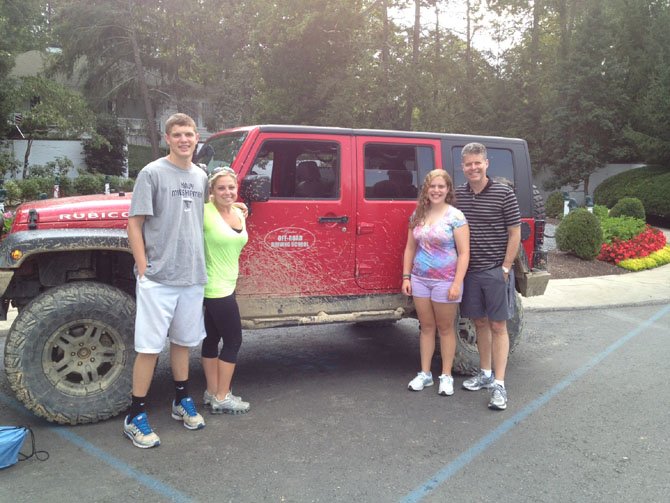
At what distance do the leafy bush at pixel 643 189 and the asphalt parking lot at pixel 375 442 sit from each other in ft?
53.8

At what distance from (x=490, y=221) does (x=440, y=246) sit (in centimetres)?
43

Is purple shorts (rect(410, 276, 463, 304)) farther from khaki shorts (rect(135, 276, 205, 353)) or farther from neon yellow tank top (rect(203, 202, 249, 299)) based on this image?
khaki shorts (rect(135, 276, 205, 353))

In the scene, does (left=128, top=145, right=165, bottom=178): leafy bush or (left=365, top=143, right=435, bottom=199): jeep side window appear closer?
(left=365, top=143, right=435, bottom=199): jeep side window

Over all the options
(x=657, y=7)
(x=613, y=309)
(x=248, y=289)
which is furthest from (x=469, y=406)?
(x=657, y=7)

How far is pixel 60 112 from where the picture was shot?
23.0 m

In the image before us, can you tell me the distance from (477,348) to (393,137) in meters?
1.99

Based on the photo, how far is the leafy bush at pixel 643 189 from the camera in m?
20.2

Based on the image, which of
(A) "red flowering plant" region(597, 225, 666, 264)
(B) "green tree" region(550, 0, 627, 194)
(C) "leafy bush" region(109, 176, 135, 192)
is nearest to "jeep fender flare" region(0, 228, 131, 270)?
(A) "red flowering plant" region(597, 225, 666, 264)

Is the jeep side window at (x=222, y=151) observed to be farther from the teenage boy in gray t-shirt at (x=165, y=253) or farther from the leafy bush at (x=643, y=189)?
the leafy bush at (x=643, y=189)

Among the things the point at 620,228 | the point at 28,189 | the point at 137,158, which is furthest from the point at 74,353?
the point at 137,158

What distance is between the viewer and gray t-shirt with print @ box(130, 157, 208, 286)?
3625mm

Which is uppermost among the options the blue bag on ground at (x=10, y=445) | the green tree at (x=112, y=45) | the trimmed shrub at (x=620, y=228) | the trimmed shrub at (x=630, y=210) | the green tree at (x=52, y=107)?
the green tree at (x=112, y=45)

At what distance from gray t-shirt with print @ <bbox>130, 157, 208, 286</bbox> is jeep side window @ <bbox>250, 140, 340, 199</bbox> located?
89 cm

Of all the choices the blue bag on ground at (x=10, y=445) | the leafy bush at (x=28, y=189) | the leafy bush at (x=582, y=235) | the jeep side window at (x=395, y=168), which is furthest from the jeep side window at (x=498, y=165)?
the leafy bush at (x=28, y=189)
